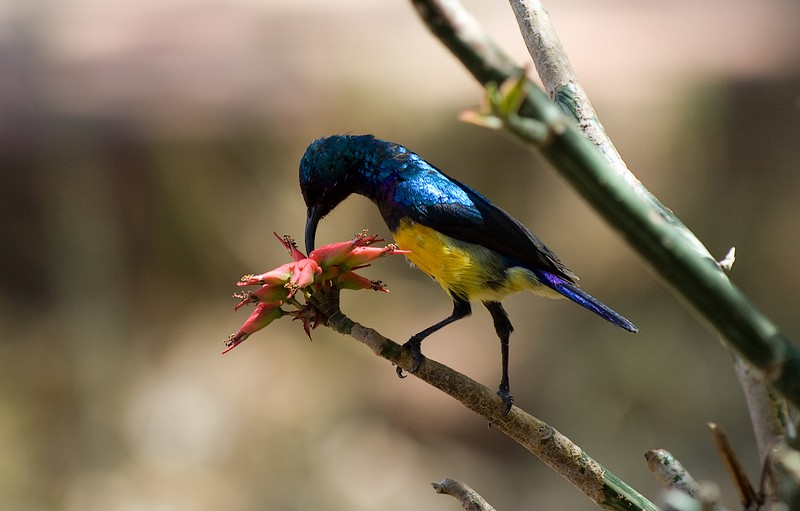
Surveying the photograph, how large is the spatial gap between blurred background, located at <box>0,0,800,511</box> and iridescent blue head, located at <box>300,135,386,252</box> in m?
2.86

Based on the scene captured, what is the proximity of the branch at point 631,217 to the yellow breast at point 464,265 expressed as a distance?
1.75 meters

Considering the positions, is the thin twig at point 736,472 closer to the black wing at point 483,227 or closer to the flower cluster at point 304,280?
the flower cluster at point 304,280

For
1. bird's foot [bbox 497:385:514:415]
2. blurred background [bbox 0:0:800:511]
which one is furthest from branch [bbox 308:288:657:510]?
blurred background [bbox 0:0:800:511]

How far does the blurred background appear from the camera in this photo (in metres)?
5.66

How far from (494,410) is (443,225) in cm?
101

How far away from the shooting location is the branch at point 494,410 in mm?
1612

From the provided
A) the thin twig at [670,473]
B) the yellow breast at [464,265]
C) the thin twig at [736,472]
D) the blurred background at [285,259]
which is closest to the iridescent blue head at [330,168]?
the yellow breast at [464,265]

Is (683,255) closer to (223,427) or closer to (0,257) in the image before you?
(223,427)

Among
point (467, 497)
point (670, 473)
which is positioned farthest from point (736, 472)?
point (467, 497)

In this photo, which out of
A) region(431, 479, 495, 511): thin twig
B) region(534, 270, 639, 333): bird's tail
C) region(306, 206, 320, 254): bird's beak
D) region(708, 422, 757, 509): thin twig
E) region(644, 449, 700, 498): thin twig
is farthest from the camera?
region(306, 206, 320, 254): bird's beak

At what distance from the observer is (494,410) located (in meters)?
1.66

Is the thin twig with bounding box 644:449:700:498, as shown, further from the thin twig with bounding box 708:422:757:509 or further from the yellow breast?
the yellow breast

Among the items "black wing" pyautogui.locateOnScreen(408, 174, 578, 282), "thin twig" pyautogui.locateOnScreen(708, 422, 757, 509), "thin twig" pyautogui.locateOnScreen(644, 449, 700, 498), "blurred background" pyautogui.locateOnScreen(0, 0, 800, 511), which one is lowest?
"blurred background" pyautogui.locateOnScreen(0, 0, 800, 511)

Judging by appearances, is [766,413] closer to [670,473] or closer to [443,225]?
[670,473]
